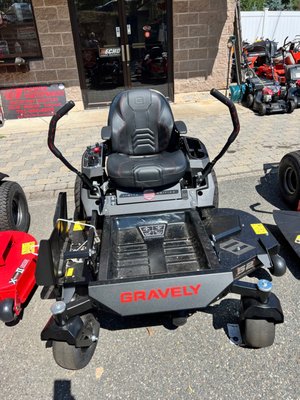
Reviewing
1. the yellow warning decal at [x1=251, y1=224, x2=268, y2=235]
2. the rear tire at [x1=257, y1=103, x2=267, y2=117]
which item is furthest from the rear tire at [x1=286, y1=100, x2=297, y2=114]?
the yellow warning decal at [x1=251, y1=224, x2=268, y2=235]

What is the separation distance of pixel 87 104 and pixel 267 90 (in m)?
3.75

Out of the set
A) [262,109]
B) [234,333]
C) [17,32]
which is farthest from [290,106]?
[17,32]

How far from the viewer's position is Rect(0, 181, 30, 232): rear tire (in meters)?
2.74

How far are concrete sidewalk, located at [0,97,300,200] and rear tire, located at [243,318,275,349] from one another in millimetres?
2421

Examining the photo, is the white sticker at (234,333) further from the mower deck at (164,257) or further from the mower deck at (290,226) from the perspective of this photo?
the mower deck at (290,226)

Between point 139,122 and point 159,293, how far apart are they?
1.76 meters

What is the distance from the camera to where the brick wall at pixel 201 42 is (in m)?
6.46

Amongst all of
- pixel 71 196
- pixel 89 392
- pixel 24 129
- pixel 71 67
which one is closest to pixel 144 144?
pixel 71 196

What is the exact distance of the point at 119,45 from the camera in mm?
6555

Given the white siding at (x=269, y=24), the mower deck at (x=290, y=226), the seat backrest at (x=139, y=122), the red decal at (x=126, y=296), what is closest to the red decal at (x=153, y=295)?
the red decal at (x=126, y=296)

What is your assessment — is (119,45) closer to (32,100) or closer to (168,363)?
(32,100)

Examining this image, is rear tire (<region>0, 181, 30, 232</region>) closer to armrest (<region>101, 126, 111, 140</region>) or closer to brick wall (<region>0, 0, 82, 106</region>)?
armrest (<region>101, 126, 111, 140</region>)

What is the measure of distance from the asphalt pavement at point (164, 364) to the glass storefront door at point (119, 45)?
569 cm

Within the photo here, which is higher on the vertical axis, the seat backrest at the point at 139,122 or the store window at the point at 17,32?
the store window at the point at 17,32
